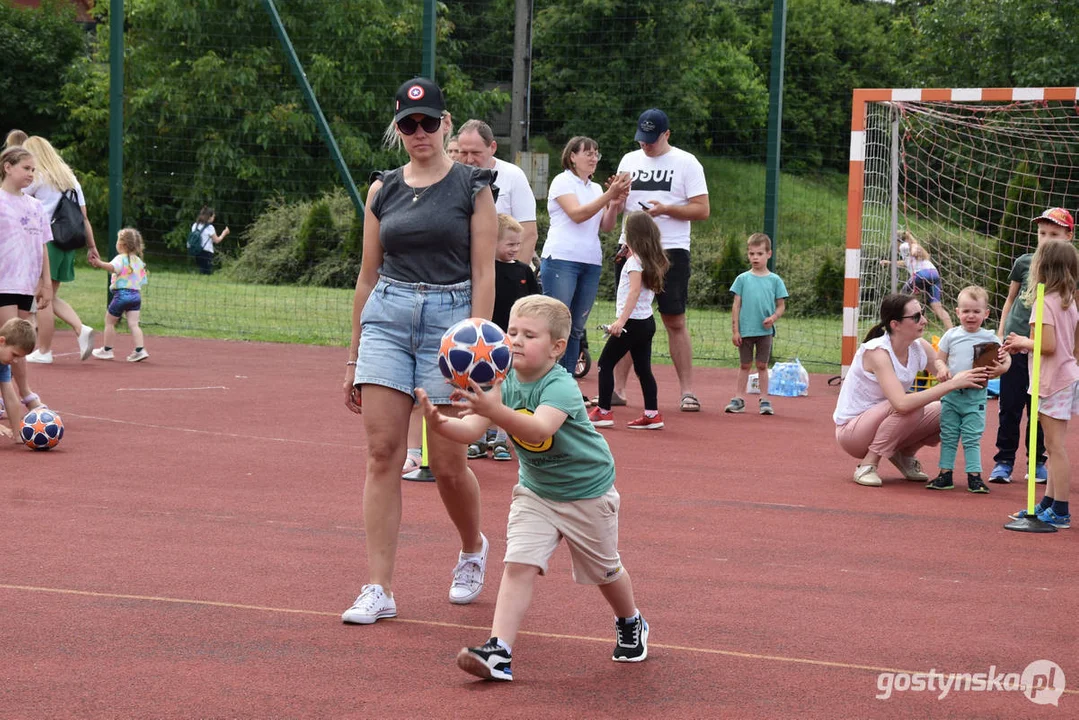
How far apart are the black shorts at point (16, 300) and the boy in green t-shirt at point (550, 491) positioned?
5.98 meters

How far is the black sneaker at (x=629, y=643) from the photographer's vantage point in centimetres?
466

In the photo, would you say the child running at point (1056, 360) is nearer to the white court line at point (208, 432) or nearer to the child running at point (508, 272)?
the child running at point (508, 272)

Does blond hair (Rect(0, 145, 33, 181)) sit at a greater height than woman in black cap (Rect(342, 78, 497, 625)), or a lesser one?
greater

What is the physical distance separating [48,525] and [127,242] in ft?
28.5

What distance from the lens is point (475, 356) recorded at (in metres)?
4.09

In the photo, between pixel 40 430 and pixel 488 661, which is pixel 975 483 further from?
pixel 40 430

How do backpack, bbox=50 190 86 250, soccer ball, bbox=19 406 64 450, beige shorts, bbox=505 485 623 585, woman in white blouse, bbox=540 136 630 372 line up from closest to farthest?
beige shorts, bbox=505 485 623 585, soccer ball, bbox=19 406 64 450, woman in white blouse, bbox=540 136 630 372, backpack, bbox=50 190 86 250


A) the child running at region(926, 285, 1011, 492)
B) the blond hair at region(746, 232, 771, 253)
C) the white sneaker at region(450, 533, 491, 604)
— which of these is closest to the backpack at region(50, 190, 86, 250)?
the blond hair at region(746, 232, 771, 253)

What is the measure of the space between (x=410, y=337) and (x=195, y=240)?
64.4 feet

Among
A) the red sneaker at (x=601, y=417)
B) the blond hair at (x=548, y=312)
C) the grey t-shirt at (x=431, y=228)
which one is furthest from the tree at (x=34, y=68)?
the blond hair at (x=548, y=312)

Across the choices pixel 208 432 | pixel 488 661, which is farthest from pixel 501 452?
pixel 488 661

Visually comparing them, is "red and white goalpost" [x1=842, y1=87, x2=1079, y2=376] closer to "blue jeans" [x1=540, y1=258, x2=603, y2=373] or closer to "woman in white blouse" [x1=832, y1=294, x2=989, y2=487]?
"blue jeans" [x1=540, y1=258, x2=603, y2=373]

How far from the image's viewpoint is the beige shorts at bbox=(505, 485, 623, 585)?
4.52 metres

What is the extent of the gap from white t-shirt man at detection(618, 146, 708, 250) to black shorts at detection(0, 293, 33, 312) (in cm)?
471
